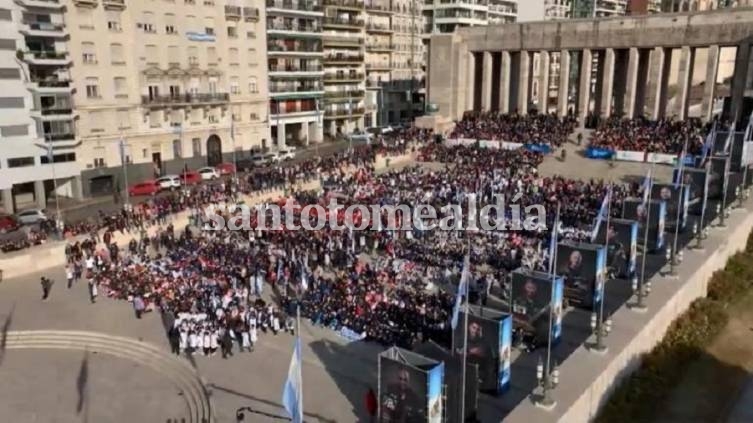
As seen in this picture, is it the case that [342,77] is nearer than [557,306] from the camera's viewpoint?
No

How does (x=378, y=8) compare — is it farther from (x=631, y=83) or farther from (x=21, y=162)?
(x=21, y=162)

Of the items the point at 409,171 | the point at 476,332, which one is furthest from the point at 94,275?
the point at 409,171

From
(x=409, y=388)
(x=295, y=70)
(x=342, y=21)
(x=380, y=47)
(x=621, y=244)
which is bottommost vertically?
(x=409, y=388)

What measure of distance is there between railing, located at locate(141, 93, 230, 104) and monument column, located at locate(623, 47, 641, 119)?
116 ft

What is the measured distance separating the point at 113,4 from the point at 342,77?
102ft

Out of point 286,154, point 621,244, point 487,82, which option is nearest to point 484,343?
point 621,244

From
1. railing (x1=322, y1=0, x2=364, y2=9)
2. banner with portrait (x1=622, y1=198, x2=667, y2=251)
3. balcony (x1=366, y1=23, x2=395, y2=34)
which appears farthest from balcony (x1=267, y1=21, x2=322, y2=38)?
banner with portrait (x1=622, y1=198, x2=667, y2=251)

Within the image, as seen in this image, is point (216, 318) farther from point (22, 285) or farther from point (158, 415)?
point (22, 285)

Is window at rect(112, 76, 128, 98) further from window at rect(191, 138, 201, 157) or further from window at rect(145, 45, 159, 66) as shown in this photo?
window at rect(191, 138, 201, 157)

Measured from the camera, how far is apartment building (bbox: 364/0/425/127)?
82.9 metres

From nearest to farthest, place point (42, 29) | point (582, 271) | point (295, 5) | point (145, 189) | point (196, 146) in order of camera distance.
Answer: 1. point (582, 271)
2. point (42, 29)
3. point (145, 189)
4. point (196, 146)
5. point (295, 5)

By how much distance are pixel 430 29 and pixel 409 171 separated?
5195cm

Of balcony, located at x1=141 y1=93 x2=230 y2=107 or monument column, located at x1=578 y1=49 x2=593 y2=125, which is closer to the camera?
balcony, located at x1=141 y1=93 x2=230 y2=107

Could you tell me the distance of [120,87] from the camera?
5169 cm
